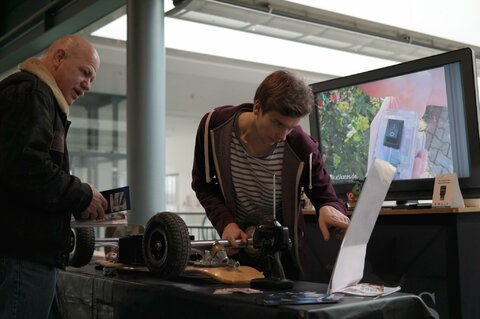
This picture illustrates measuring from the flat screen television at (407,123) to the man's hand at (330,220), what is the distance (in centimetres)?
99

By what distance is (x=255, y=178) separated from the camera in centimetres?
166

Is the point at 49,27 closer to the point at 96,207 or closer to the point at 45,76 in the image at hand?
the point at 45,76

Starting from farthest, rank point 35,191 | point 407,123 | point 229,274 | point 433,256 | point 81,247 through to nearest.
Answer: point 407,123 < point 433,256 < point 81,247 < point 229,274 < point 35,191

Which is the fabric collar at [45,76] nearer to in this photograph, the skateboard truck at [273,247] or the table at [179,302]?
the table at [179,302]

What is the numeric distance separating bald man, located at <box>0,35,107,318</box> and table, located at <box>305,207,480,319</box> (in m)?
1.43

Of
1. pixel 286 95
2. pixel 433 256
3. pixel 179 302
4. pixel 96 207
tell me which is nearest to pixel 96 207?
pixel 96 207

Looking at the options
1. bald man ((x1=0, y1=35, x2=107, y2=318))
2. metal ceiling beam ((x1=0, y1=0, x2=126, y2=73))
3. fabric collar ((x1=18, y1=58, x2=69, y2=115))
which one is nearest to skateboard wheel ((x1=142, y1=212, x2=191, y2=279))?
bald man ((x1=0, y1=35, x2=107, y2=318))

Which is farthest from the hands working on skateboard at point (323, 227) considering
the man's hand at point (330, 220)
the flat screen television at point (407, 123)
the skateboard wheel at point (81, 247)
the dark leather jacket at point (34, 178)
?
the flat screen television at point (407, 123)

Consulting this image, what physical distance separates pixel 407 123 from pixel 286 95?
1.24m

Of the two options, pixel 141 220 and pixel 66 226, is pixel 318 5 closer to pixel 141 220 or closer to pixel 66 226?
pixel 141 220

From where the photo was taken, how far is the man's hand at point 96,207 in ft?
4.54

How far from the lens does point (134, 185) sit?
3377 mm

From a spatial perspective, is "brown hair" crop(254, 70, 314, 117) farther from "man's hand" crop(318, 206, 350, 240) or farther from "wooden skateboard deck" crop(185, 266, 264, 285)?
"wooden skateboard deck" crop(185, 266, 264, 285)

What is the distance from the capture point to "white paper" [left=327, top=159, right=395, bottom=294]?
3.72 feet
